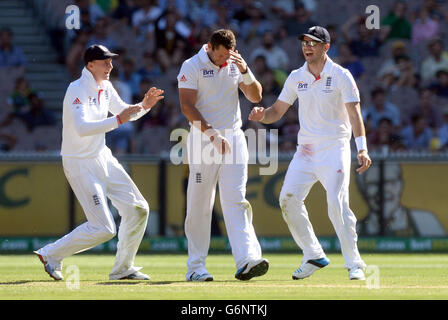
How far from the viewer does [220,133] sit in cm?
1016

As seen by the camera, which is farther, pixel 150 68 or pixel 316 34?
pixel 150 68

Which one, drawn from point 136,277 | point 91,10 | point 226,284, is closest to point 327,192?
point 226,284

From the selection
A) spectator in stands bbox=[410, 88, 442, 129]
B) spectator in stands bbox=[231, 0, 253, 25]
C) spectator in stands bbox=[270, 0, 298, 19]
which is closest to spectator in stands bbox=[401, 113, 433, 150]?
spectator in stands bbox=[410, 88, 442, 129]

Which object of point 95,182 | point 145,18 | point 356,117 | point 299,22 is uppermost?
point 145,18

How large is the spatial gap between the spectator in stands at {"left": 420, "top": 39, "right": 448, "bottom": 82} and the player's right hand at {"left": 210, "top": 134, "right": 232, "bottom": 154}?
9692 mm

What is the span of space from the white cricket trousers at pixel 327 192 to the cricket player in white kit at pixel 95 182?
60.1 inches

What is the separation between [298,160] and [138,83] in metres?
8.61

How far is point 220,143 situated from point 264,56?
902cm

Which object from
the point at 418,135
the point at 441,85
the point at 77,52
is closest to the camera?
the point at 418,135

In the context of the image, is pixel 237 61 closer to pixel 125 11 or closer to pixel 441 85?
pixel 441 85

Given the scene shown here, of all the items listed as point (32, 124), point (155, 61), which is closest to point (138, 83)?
point (155, 61)

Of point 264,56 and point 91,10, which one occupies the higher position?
point 91,10

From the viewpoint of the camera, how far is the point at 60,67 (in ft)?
67.5

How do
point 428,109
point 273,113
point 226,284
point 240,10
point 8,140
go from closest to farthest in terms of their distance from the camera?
point 226,284 → point 273,113 → point 8,140 → point 428,109 → point 240,10
